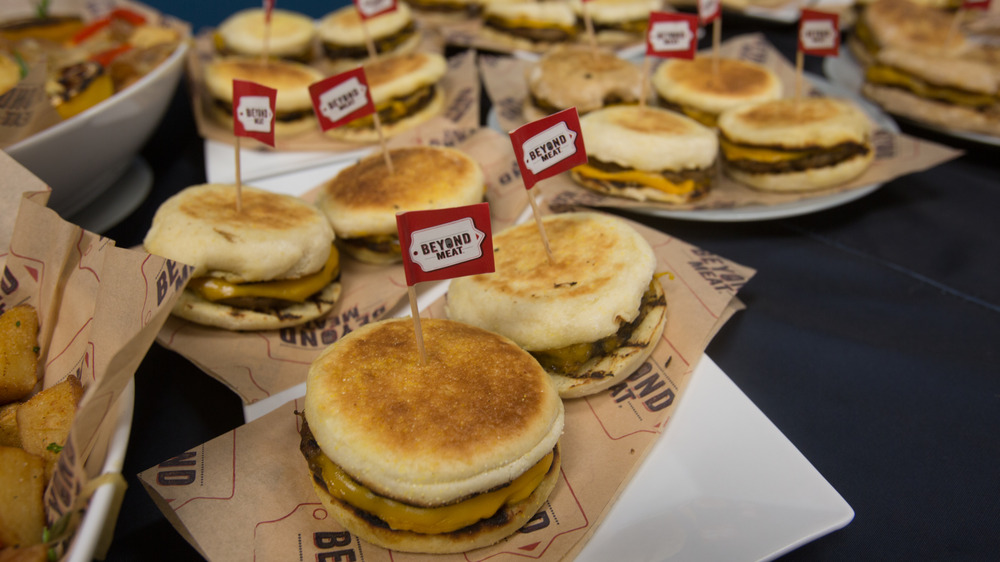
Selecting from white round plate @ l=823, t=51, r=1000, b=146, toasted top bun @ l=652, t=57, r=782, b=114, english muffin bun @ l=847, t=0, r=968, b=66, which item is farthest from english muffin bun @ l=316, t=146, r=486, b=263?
english muffin bun @ l=847, t=0, r=968, b=66

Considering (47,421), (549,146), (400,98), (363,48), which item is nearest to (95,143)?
(47,421)

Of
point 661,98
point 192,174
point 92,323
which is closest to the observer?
point 92,323

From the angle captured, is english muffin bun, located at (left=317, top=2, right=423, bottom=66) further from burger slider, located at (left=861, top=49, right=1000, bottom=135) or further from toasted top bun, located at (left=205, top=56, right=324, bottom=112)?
burger slider, located at (left=861, top=49, right=1000, bottom=135)

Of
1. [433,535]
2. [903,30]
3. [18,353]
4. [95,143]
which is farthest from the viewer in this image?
[903,30]

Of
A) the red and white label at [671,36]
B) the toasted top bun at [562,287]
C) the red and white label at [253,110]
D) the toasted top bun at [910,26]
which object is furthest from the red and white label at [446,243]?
the toasted top bun at [910,26]

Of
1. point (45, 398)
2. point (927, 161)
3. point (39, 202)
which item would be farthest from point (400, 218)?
point (927, 161)

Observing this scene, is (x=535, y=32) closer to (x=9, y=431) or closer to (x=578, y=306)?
(x=578, y=306)

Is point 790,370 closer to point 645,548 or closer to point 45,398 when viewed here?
point 645,548
